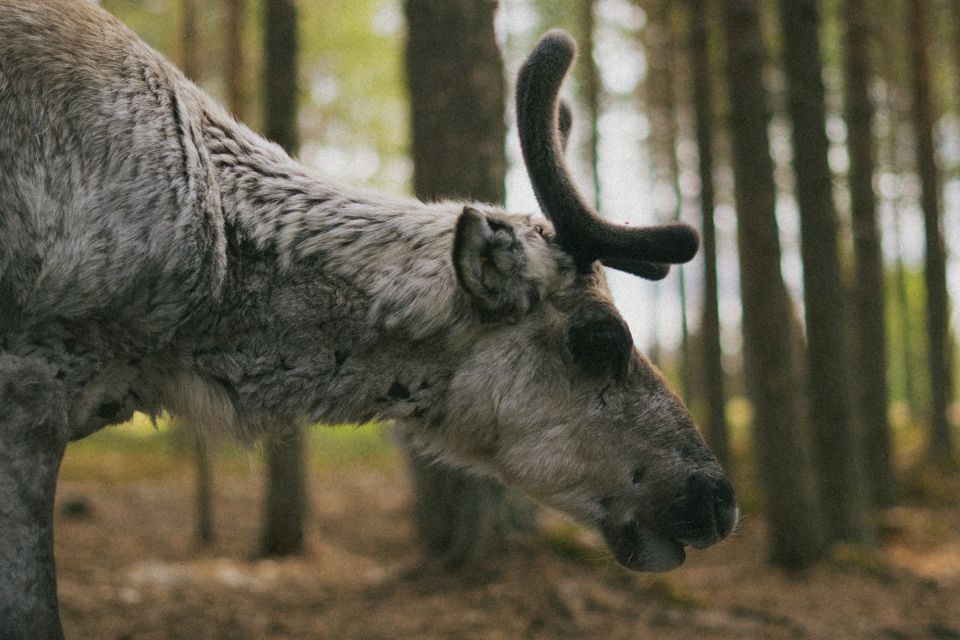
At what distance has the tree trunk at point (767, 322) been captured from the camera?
10.5 m

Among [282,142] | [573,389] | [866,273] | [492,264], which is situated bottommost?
[866,273]

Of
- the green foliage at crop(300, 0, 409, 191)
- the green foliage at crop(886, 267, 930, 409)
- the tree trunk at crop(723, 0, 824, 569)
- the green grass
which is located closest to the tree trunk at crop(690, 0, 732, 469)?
the tree trunk at crop(723, 0, 824, 569)

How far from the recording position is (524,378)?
15.0ft

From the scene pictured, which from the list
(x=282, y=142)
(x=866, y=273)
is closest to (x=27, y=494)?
(x=282, y=142)

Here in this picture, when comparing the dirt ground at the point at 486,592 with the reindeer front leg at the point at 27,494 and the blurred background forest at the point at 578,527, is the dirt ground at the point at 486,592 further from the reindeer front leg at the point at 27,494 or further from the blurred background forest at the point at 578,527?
the reindeer front leg at the point at 27,494

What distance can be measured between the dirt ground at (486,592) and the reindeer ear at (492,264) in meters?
1.47

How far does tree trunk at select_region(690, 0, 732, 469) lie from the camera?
16.0 m

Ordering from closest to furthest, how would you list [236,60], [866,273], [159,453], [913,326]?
[236,60] < [866,273] < [159,453] < [913,326]

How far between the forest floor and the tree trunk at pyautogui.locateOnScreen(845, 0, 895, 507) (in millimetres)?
1610

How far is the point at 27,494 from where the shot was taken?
3.73 m

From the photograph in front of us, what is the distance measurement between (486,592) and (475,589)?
0.18 m

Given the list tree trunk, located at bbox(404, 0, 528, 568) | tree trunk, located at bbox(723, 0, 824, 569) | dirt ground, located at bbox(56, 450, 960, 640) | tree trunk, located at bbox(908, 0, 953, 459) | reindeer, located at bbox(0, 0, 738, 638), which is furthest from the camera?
tree trunk, located at bbox(908, 0, 953, 459)

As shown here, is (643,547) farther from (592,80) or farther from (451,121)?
(592,80)

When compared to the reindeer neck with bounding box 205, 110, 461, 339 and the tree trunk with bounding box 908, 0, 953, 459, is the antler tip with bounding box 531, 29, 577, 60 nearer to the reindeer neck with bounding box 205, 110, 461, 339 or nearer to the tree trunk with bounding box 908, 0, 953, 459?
the reindeer neck with bounding box 205, 110, 461, 339
